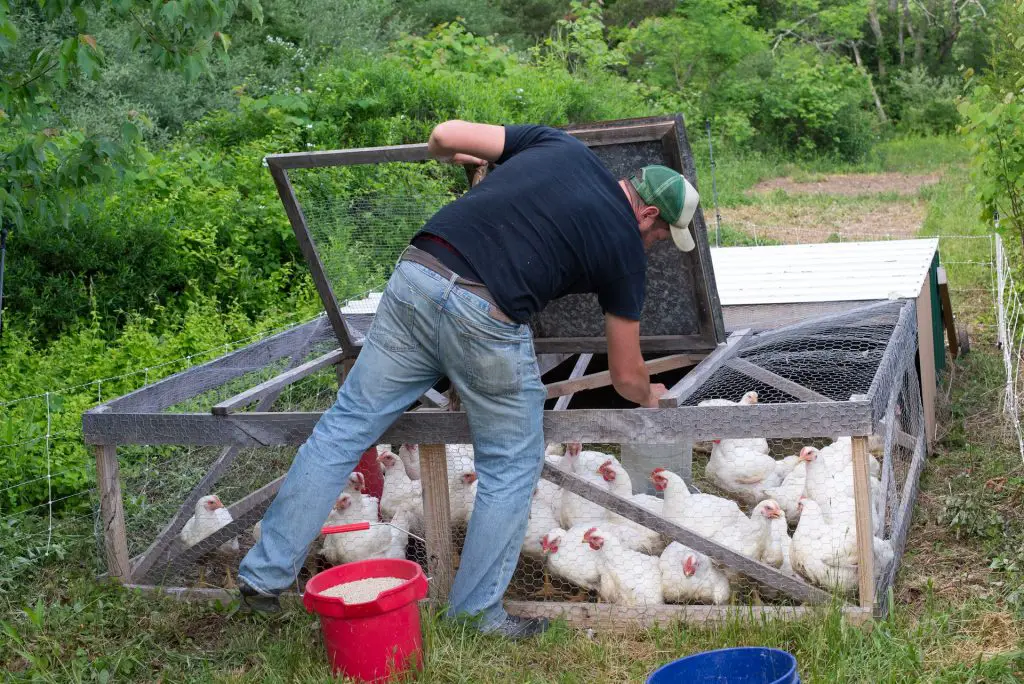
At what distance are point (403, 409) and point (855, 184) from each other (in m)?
12.9

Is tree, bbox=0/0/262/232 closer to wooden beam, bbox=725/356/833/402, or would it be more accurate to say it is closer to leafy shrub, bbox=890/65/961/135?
wooden beam, bbox=725/356/833/402

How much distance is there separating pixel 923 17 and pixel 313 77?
17.0 meters

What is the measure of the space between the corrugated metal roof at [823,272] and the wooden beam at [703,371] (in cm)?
58

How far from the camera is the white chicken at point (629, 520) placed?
12.5ft

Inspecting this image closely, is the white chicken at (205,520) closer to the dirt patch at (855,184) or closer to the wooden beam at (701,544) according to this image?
the wooden beam at (701,544)

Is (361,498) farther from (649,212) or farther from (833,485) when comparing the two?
(833,485)

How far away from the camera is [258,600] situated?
127 inches

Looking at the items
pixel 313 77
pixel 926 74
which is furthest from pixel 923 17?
pixel 313 77

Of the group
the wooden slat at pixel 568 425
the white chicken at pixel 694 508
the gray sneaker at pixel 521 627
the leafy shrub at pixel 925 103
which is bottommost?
the leafy shrub at pixel 925 103

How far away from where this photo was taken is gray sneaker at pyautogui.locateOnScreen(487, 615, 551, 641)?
10.8 ft

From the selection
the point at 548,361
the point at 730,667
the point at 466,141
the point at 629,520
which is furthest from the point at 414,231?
the point at 730,667

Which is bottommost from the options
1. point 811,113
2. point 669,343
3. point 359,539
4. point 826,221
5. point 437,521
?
point 811,113

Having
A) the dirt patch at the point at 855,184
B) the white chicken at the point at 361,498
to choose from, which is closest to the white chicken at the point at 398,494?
the white chicken at the point at 361,498

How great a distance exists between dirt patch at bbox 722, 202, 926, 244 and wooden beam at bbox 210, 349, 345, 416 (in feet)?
21.3
